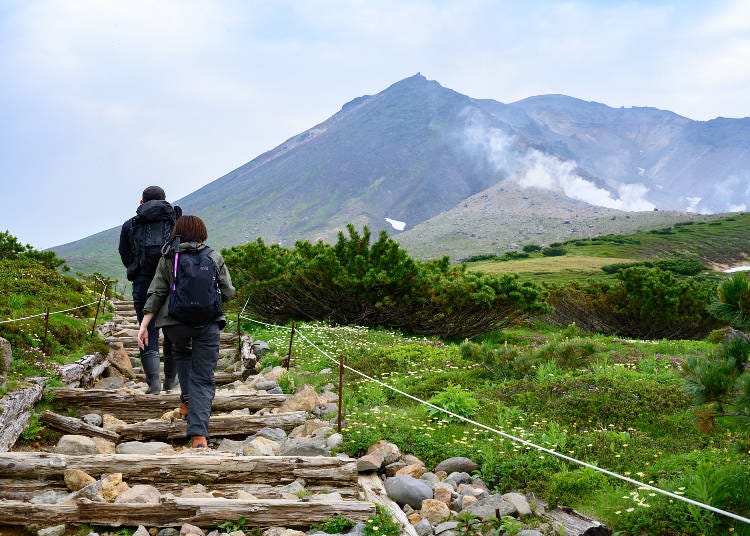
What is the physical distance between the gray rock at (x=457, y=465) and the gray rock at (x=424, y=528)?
1208 millimetres

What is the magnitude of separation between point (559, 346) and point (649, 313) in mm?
14169

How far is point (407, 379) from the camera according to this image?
9.39m

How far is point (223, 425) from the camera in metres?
6.75

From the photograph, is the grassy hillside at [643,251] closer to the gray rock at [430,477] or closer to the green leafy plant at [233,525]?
the gray rock at [430,477]

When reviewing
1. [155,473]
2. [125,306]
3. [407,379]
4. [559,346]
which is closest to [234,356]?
[407,379]

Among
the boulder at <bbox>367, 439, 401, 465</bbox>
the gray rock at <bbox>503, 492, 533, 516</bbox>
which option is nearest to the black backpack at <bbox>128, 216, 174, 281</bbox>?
the boulder at <bbox>367, 439, 401, 465</bbox>

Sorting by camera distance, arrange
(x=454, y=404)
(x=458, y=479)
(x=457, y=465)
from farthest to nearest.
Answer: (x=454, y=404) → (x=457, y=465) → (x=458, y=479)

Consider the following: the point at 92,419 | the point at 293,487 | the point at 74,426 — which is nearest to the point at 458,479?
the point at 293,487

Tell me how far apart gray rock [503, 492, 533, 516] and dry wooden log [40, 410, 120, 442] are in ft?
12.9

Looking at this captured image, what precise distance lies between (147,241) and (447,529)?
17.3 feet

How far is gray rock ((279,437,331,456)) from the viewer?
5.82 m

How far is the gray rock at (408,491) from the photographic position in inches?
200

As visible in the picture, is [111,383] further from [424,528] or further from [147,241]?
[424,528]

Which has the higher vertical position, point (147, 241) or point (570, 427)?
point (147, 241)
